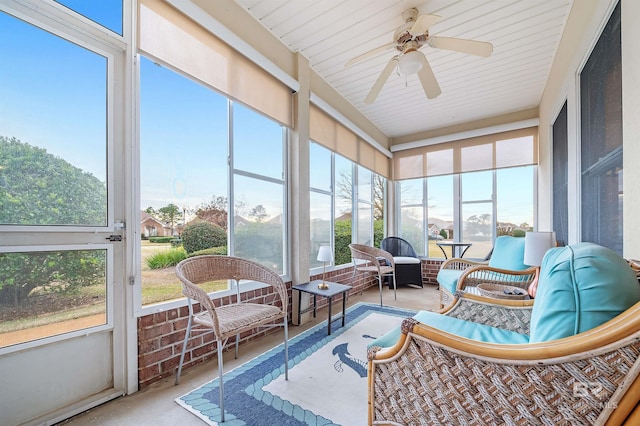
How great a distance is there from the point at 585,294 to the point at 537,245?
141 centimetres

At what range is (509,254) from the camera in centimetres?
273

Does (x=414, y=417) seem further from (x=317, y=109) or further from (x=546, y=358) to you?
(x=317, y=109)

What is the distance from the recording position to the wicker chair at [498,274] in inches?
90.7

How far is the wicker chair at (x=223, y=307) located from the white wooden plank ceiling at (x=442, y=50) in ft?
7.45

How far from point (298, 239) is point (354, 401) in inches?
65.1

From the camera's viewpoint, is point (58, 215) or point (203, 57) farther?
point (203, 57)

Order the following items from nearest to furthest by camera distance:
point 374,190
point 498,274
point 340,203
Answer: point 498,274, point 340,203, point 374,190

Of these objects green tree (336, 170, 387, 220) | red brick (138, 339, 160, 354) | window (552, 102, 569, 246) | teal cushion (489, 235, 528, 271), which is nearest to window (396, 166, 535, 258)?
green tree (336, 170, 387, 220)

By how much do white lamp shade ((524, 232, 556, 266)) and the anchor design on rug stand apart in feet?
4.78

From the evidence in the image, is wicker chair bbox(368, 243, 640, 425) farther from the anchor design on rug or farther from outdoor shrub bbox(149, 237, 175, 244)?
outdoor shrub bbox(149, 237, 175, 244)

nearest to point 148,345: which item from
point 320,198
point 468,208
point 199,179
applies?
point 199,179

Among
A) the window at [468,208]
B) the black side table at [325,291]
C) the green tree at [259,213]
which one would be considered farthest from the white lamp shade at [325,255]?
the window at [468,208]

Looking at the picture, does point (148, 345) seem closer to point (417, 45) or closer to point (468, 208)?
point (417, 45)

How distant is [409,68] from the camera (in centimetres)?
229
